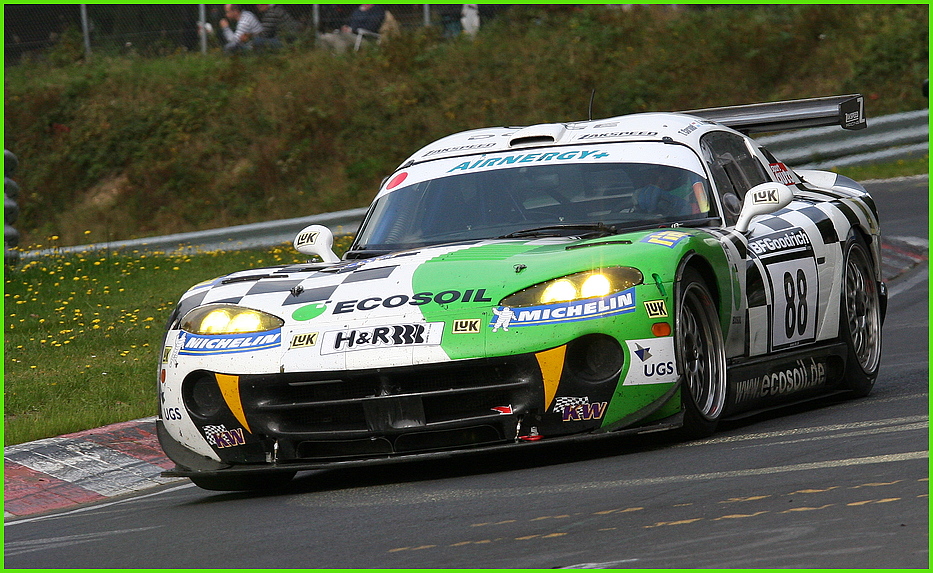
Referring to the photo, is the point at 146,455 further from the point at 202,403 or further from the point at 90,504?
the point at 202,403

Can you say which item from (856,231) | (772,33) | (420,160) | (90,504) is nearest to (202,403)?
(90,504)

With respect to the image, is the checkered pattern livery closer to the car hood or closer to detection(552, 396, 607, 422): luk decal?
the car hood

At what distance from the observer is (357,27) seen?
24.0 metres

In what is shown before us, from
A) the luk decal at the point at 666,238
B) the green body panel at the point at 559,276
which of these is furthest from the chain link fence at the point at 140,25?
the green body panel at the point at 559,276

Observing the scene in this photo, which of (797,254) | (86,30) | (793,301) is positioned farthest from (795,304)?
(86,30)

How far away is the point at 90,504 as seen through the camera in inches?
261

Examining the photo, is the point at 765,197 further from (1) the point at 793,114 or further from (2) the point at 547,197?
(1) the point at 793,114

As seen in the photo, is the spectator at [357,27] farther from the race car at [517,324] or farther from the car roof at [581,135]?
the race car at [517,324]

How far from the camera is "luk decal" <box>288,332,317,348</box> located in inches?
225

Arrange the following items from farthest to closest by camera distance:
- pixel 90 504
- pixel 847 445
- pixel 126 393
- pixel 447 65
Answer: pixel 447 65 < pixel 126 393 < pixel 90 504 < pixel 847 445

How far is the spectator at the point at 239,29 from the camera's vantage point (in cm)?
2423

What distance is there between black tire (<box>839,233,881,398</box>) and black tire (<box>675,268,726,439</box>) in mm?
1459

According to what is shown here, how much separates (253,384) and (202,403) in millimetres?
341

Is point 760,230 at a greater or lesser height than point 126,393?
greater
